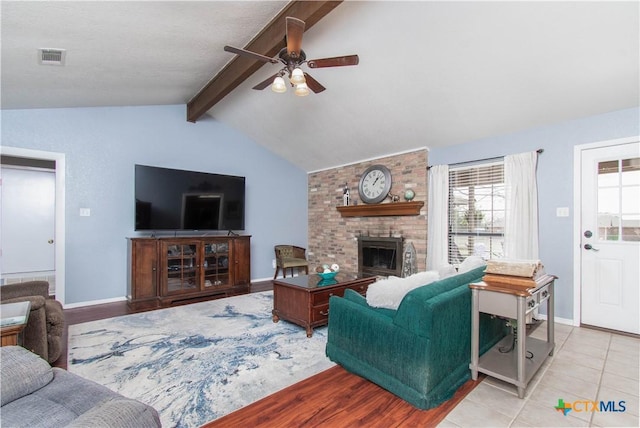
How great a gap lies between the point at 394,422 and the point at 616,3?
135 inches

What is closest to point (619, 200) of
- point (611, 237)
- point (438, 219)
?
point (611, 237)

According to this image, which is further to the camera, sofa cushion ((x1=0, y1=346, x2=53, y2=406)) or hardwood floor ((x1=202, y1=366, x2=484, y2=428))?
hardwood floor ((x1=202, y1=366, x2=484, y2=428))

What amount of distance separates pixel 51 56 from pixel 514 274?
4.26m

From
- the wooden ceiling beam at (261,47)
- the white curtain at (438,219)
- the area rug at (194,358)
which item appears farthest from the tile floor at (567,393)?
the wooden ceiling beam at (261,47)

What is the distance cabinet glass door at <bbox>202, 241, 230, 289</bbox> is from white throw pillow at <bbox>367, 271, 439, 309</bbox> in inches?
133

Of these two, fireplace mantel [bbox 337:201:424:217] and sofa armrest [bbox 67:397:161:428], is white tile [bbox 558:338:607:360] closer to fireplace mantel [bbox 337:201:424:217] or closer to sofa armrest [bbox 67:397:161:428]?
fireplace mantel [bbox 337:201:424:217]

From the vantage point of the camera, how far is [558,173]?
3562 mm

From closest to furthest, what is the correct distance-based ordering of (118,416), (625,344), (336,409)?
(118,416) < (336,409) < (625,344)

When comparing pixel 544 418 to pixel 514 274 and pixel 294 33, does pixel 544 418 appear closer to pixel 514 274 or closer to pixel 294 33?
pixel 514 274

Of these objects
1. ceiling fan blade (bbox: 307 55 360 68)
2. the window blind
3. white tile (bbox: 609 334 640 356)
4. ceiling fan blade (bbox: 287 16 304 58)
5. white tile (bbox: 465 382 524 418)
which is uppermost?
ceiling fan blade (bbox: 287 16 304 58)

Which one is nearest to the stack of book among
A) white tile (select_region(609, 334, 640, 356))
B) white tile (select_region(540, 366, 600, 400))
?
white tile (select_region(540, 366, 600, 400))

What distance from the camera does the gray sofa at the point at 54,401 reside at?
92 centimetres

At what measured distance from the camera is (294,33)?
227 centimetres

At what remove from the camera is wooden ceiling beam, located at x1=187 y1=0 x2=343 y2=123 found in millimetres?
2533
